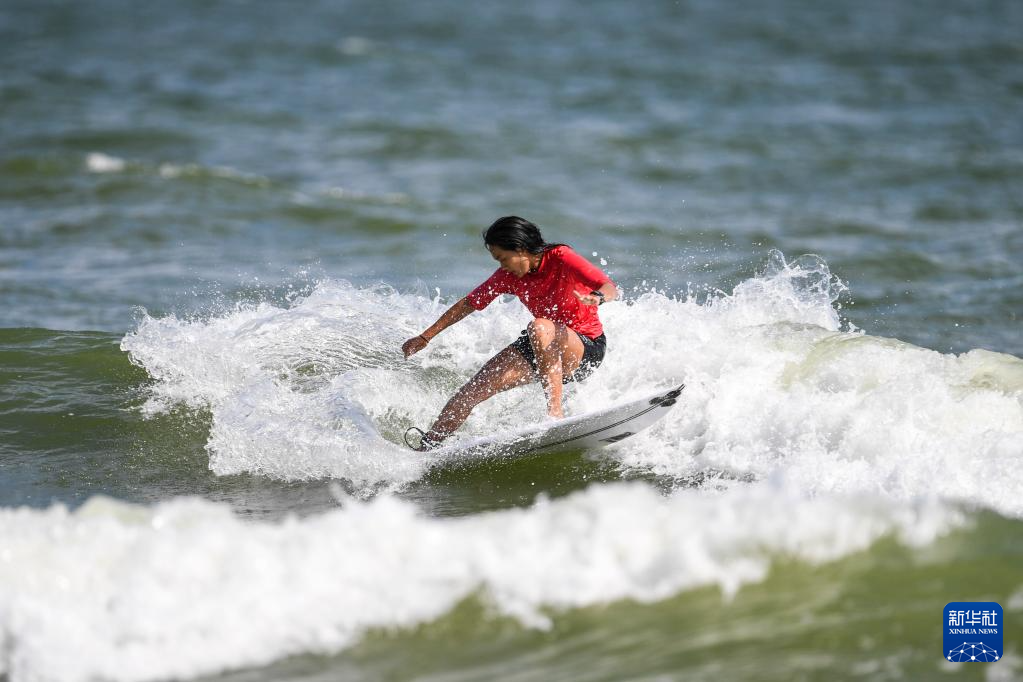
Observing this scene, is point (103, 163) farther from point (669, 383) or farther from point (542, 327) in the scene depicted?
point (542, 327)

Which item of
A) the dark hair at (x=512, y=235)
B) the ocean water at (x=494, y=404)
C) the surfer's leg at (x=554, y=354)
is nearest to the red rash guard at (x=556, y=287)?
the surfer's leg at (x=554, y=354)

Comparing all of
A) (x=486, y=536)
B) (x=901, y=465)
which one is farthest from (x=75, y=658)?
(x=901, y=465)

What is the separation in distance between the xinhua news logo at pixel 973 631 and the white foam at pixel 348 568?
16.1 inches

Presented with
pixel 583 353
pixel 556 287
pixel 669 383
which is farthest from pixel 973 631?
pixel 669 383

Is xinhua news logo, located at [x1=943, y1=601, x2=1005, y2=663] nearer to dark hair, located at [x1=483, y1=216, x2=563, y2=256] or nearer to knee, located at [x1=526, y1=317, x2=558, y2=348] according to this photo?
knee, located at [x1=526, y1=317, x2=558, y2=348]

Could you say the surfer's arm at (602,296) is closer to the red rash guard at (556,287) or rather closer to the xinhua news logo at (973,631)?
the red rash guard at (556,287)

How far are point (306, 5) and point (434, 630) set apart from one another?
Result: 119 feet

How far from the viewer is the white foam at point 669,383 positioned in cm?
718

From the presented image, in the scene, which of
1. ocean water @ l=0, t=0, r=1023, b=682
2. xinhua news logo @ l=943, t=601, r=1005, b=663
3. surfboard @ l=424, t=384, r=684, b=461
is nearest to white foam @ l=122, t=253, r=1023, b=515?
ocean water @ l=0, t=0, r=1023, b=682

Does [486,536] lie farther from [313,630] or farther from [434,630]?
[313,630]

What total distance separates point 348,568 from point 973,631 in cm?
286

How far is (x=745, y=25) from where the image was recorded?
33094 mm

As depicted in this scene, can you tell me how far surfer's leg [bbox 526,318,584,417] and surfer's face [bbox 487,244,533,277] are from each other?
369 mm

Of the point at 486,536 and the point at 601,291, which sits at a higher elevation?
the point at 601,291
